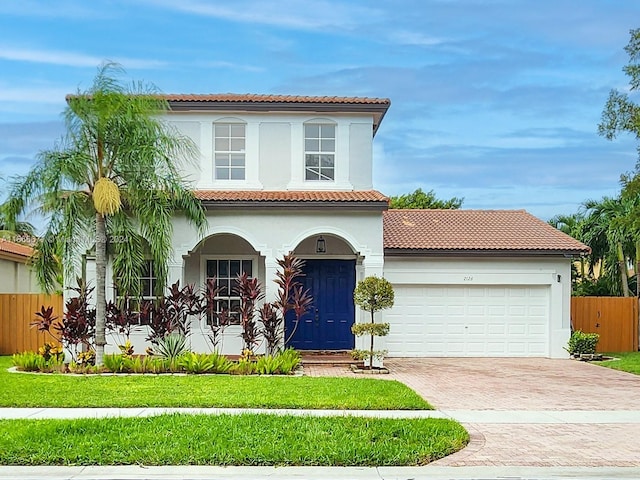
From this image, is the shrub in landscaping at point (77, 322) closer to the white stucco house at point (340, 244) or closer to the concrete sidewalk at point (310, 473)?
the white stucco house at point (340, 244)

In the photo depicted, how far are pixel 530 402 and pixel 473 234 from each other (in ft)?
33.5

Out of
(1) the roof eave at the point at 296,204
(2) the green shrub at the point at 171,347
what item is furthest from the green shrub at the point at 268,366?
(1) the roof eave at the point at 296,204

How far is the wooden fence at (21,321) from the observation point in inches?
904

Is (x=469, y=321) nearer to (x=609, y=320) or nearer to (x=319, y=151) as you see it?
(x=609, y=320)

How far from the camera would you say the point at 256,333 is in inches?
728

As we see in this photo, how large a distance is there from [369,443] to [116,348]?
13026 millimetres

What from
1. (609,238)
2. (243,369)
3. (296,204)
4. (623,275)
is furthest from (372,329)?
(623,275)

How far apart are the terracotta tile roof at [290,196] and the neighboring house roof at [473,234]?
2653 mm

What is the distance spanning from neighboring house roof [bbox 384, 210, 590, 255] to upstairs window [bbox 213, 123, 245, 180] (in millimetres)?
4770

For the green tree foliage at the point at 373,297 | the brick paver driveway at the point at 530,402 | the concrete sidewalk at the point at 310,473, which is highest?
the green tree foliage at the point at 373,297

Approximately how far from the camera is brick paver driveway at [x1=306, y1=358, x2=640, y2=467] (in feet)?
30.9

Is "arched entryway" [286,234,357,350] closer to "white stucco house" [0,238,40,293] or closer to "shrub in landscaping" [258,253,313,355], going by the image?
"shrub in landscaping" [258,253,313,355]

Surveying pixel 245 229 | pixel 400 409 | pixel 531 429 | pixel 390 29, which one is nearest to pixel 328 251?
A: pixel 245 229

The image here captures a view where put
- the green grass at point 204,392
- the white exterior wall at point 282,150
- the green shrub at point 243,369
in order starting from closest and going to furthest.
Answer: the green grass at point 204,392 → the green shrub at point 243,369 → the white exterior wall at point 282,150
